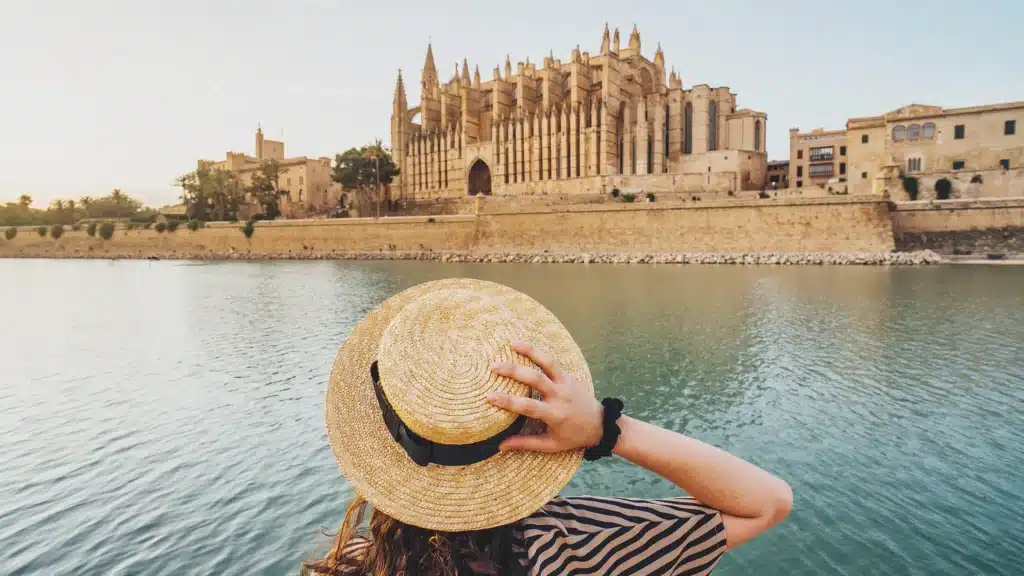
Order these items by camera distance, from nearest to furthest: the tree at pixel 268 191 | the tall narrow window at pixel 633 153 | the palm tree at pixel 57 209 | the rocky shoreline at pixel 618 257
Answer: the rocky shoreline at pixel 618 257 → the tall narrow window at pixel 633 153 → the tree at pixel 268 191 → the palm tree at pixel 57 209

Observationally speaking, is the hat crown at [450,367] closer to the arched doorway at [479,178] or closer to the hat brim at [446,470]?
the hat brim at [446,470]

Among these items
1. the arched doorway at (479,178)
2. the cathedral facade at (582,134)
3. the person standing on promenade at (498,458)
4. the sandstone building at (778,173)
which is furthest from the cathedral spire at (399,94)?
the person standing on promenade at (498,458)

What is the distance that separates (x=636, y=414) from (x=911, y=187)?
99.5ft

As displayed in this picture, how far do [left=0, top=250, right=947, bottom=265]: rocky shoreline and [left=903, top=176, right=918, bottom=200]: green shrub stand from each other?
4879 millimetres

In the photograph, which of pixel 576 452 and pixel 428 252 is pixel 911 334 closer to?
pixel 576 452

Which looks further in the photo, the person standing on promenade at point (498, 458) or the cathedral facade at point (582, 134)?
the cathedral facade at point (582, 134)

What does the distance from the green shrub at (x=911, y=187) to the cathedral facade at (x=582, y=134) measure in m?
9.72

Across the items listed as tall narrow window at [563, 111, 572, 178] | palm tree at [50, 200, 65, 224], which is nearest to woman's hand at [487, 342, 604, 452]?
tall narrow window at [563, 111, 572, 178]

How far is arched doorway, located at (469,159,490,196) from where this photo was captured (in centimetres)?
5103

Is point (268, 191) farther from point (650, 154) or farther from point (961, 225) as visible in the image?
point (961, 225)

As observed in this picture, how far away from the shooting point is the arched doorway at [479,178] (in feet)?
167

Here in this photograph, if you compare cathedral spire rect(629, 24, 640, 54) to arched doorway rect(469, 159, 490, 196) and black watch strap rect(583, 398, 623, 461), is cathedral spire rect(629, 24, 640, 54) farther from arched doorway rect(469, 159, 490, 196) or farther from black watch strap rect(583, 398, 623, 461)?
black watch strap rect(583, 398, 623, 461)

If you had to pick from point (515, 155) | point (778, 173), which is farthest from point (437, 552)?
point (778, 173)

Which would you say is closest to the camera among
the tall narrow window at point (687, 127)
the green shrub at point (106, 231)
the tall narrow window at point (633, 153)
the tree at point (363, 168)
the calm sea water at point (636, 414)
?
the calm sea water at point (636, 414)
